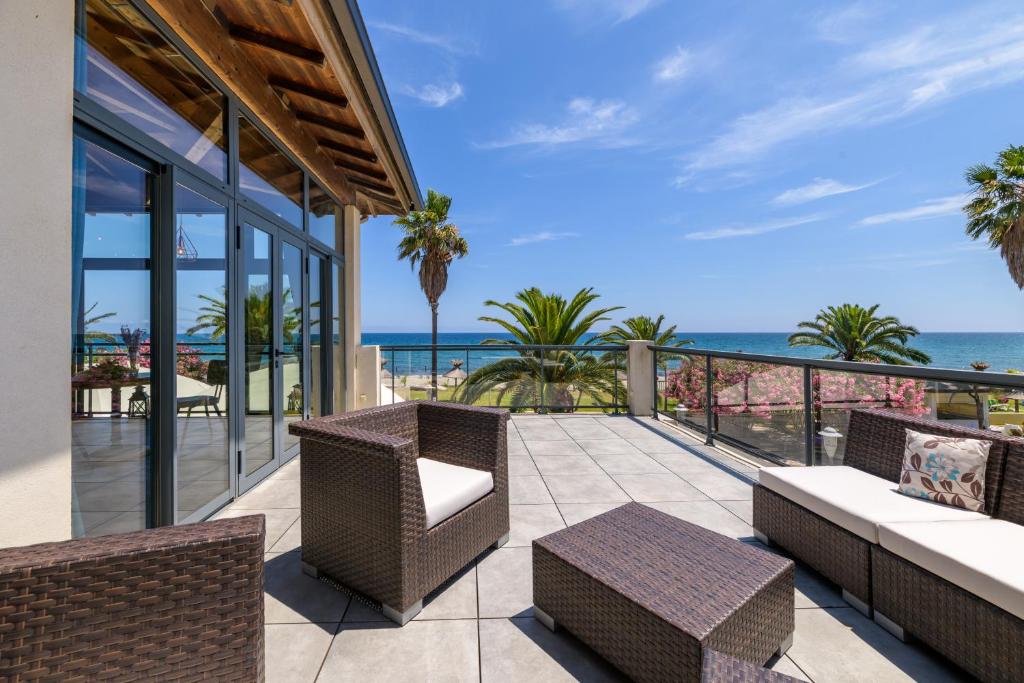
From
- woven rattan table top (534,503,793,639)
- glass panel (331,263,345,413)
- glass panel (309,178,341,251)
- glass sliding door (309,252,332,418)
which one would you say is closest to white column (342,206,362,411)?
glass panel (331,263,345,413)

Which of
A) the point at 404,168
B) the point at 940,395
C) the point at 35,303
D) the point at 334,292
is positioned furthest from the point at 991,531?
the point at 334,292

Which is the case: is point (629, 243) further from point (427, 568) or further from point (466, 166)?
point (427, 568)

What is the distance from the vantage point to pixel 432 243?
1462 centimetres

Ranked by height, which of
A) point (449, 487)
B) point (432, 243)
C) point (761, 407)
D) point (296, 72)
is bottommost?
point (449, 487)

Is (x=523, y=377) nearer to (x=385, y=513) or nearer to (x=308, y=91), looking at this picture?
(x=308, y=91)

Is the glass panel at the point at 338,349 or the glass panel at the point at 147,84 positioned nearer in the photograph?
the glass panel at the point at 147,84

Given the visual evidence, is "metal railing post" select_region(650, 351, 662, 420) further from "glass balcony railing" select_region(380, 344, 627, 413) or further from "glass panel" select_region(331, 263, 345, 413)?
"glass panel" select_region(331, 263, 345, 413)

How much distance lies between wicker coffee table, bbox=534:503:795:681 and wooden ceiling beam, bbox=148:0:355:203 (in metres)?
3.18

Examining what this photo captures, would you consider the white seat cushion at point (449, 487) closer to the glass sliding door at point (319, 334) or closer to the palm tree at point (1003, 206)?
the glass sliding door at point (319, 334)

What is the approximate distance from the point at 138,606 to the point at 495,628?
1208mm

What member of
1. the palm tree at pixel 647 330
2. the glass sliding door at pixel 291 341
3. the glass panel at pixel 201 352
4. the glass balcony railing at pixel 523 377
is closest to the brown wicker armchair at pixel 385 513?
the glass panel at pixel 201 352

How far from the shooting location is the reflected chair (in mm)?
2443

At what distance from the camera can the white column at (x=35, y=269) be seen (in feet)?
4.21

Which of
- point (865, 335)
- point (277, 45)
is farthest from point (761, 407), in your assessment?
point (865, 335)
